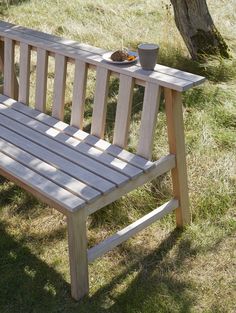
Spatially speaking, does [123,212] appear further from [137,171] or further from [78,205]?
[78,205]

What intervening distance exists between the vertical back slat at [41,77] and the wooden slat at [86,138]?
0.07m

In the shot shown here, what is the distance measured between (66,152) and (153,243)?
0.80m

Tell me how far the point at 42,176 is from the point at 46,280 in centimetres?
65

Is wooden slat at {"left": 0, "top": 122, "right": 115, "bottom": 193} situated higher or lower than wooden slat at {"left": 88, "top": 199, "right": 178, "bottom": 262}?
higher

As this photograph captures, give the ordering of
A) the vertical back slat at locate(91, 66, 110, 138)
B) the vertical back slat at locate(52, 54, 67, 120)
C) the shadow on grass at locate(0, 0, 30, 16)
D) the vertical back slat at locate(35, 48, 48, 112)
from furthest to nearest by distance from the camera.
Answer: the shadow on grass at locate(0, 0, 30, 16) → the vertical back slat at locate(35, 48, 48, 112) → the vertical back slat at locate(52, 54, 67, 120) → the vertical back slat at locate(91, 66, 110, 138)

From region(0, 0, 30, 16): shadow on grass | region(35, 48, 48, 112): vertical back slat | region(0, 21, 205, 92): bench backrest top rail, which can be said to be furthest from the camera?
region(0, 0, 30, 16): shadow on grass

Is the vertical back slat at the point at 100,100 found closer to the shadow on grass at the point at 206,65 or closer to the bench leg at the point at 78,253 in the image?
the bench leg at the point at 78,253

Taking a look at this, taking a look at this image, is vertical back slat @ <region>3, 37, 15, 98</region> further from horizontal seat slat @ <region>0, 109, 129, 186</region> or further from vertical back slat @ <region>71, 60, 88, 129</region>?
vertical back slat @ <region>71, 60, 88, 129</region>

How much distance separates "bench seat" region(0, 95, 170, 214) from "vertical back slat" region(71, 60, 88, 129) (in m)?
0.07

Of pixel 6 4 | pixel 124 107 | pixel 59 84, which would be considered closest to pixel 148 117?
pixel 124 107

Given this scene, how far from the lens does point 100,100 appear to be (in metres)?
2.97

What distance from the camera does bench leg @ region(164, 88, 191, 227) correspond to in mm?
2678

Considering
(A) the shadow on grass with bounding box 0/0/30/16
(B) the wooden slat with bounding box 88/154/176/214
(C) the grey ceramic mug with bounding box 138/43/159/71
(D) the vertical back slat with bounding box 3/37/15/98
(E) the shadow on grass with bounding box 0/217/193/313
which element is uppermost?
(C) the grey ceramic mug with bounding box 138/43/159/71

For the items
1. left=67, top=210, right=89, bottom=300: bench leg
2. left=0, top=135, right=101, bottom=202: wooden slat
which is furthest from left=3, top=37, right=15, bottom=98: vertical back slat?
left=67, top=210, right=89, bottom=300: bench leg
